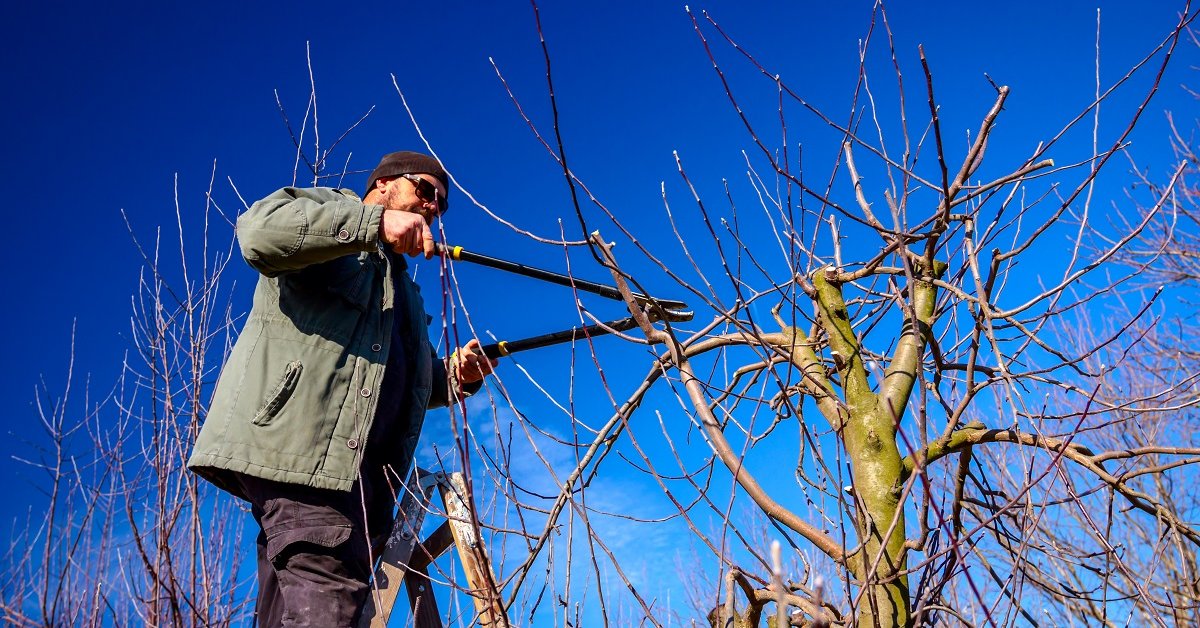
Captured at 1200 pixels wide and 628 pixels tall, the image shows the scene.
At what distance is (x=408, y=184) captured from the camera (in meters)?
2.65

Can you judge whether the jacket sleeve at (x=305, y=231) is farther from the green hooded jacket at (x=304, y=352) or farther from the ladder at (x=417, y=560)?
the ladder at (x=417, y=560)

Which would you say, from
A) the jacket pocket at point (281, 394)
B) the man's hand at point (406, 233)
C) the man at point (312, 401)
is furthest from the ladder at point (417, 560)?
the man's hand at point (406, 233)

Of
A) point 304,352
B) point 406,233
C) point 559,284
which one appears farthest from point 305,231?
point 559,284

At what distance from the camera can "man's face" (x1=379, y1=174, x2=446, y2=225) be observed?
8.68 feet

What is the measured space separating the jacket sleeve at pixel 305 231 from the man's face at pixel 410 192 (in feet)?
1.46

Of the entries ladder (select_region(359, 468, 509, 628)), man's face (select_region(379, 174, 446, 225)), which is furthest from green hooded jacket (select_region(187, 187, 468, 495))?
ladder (select_region(359, 468, 509, 628))

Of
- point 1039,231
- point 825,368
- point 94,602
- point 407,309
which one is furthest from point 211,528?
point 1039,231

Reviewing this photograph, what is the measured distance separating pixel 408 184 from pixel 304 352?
661 mm

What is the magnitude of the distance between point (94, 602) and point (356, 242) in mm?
2087

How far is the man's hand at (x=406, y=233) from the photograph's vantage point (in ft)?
7.16

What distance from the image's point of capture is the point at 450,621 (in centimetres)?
230

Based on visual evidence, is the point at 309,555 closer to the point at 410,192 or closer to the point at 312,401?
the point at 312,401

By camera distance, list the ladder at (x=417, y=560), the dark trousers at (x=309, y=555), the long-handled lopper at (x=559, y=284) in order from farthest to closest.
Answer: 1. the long-handled lopper at (x=559, y=284)
2. the ladder at (x=417, y=560)
3. the dark trousers at (x=309, y=555)

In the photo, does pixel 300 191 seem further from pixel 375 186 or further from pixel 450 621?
pixel 450 621
